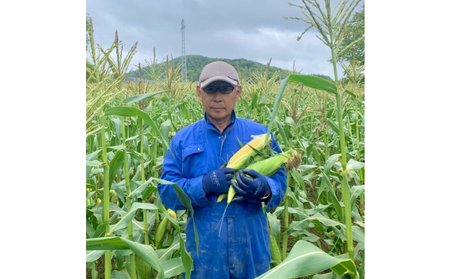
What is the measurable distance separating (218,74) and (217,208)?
0.85m

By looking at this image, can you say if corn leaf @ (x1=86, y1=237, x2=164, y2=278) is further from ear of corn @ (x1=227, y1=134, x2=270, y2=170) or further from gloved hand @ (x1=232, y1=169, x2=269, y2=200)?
ear of corn @ (x1=227, y1=134, x2=270, y2=170)

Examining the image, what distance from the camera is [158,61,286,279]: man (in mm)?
1837

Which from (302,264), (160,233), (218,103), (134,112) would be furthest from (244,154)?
(160,233)

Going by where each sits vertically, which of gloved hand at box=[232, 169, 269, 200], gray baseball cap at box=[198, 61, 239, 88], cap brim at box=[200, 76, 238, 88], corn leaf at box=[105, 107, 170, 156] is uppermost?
gray baseball cap at box=[198, 61, 239, 88]

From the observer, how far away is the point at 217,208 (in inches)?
75.5

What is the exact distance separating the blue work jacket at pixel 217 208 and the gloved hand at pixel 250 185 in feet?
0.27

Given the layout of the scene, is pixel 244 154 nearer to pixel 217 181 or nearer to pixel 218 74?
pixel 217 181

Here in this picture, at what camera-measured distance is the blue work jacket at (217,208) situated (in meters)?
1.89

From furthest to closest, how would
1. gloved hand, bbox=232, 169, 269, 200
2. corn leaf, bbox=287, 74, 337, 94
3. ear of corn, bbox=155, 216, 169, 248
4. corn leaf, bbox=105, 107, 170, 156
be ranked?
ear of corn, bbox=155, 216, 169, 248 → gloved hand, bbox=232, 169, 269, 200 → corn leaf, bbox=105, 107, 170, 156 → corn leaf, bbox=287, 74, 337, 94

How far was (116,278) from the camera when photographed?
92.7 inches

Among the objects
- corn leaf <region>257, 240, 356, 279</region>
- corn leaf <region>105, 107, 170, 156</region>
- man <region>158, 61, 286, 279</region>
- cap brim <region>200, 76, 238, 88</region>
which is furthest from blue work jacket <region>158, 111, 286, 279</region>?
corn leaf <region>257, 240, 356, 279</region>

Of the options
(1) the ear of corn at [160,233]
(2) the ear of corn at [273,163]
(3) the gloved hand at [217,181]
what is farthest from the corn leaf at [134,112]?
(1) the ear of corn at [160,233]

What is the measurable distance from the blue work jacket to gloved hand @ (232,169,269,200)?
0.27 ft
